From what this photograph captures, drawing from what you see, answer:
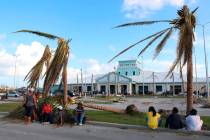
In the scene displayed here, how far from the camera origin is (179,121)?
1661 centimetres

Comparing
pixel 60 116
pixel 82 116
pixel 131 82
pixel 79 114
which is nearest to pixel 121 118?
pixel 82 116

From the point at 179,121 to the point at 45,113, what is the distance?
7065 millimetres

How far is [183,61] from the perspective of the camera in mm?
18156

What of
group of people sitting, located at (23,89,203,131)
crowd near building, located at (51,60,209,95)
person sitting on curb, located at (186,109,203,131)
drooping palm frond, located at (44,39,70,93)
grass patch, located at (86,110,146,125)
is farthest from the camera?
crowd near building, located at (51,60,209,95)

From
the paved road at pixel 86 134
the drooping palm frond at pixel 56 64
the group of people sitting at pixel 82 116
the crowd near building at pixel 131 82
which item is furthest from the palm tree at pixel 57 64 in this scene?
the crowd near building at pixel 131 82

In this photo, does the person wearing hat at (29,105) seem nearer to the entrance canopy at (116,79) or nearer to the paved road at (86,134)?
the paved road at (86,134)

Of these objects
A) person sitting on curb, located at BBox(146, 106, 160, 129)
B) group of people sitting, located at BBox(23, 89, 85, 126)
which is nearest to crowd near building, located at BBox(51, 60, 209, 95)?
group of people sitting, located at BBox(23, 89, 85, 126)

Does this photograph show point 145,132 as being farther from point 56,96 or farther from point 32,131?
point 56,96

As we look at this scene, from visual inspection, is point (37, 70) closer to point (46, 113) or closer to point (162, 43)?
point (46, 113)

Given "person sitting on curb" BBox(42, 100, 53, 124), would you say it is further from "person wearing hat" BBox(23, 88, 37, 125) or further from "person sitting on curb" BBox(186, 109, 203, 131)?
"person sitting on curb" BBox(186, 109, 203, 131)

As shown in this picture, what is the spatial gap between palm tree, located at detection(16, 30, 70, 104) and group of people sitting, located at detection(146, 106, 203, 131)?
7.20m

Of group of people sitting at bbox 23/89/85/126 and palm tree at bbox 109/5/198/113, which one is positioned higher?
palm tree at bbox 109/5/198/113

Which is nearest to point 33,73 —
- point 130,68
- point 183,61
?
point 183,61

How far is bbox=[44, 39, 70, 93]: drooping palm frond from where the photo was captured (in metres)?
23.1
